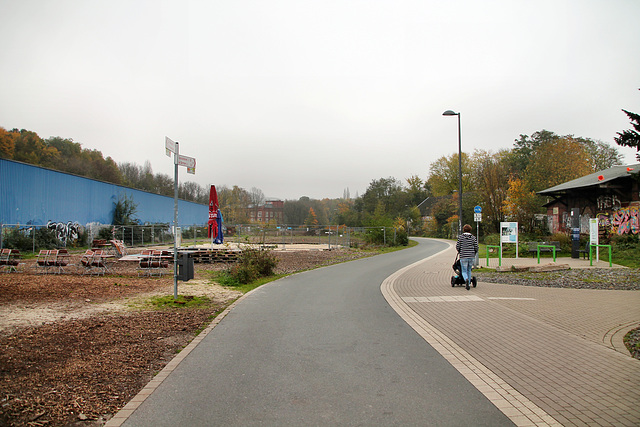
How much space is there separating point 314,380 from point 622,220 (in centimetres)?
2695

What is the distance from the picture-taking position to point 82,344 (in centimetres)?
600

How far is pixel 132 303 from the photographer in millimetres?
9406

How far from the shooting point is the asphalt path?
382 cm

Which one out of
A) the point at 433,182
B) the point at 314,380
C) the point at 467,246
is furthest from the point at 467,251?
the point at 433,182

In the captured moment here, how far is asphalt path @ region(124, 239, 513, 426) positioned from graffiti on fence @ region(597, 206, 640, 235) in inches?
895

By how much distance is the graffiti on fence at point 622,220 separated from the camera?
24.0m

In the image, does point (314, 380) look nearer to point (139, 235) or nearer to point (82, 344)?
point (82, 344)

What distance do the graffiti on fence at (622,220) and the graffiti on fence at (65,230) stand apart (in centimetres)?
3436

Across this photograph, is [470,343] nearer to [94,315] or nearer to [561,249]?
[94,315]

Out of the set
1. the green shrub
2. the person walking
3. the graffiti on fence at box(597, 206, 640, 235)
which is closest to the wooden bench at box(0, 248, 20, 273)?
the green shrub

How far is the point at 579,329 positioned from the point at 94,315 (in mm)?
8634

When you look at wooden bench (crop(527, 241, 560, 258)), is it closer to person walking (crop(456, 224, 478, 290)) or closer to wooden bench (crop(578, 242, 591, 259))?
wooden bench (crop(578, 242, 591, 259))

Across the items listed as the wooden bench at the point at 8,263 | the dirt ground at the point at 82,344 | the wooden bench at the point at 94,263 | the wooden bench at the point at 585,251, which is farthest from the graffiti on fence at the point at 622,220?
the wooden bench at the point at 8,263

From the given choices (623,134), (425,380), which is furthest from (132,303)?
(623,134)
